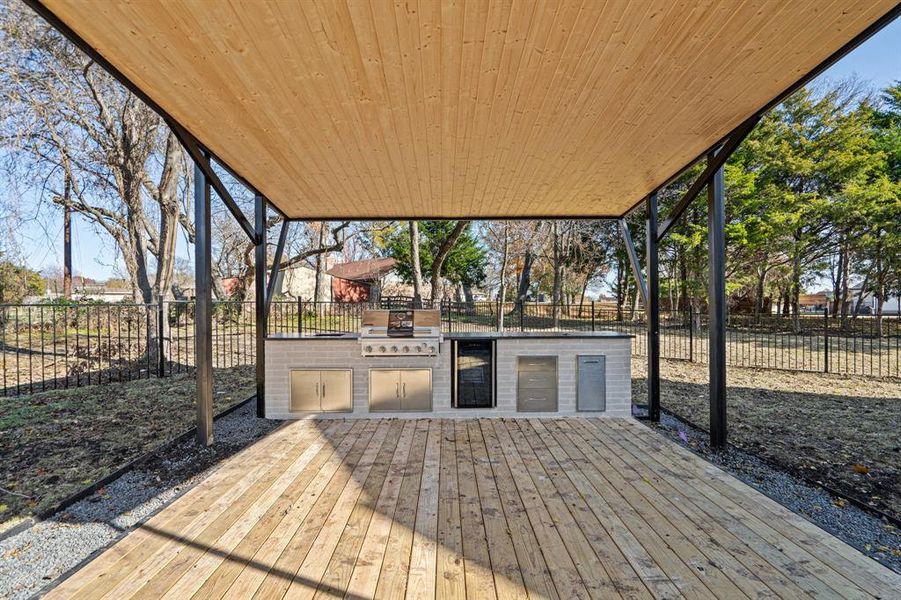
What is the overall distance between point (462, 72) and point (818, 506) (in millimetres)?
3634

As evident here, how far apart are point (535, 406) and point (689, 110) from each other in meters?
3.31

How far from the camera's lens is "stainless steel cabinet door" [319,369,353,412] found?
184 inches

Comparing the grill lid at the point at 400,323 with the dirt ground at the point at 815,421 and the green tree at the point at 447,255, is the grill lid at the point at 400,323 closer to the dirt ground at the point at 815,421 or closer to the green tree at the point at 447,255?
the dirt ground at the point at 815,421

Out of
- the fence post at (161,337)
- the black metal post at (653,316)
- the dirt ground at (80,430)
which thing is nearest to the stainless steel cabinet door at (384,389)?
the dirt ground at (80,430)

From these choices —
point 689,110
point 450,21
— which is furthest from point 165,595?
point 689,110

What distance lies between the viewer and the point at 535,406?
471cm

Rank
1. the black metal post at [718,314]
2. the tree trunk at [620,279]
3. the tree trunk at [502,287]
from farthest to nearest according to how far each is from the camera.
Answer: the tree trunk at [620,279] → the tree trunk at [502,287] → the black metal post at [718,314]

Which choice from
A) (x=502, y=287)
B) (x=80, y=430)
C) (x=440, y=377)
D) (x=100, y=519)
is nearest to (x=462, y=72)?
(x=440, y=377)

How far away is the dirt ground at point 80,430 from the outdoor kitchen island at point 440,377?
53.2 inches

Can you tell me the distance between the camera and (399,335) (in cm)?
459

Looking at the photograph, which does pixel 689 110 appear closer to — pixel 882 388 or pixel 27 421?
pixel 882 388

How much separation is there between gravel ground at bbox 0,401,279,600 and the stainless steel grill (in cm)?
156

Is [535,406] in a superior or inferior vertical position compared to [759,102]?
inferior

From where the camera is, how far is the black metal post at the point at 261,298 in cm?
478
